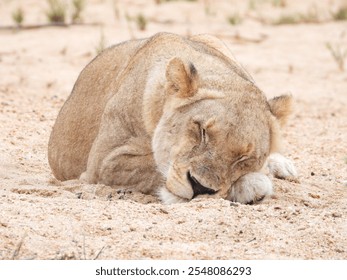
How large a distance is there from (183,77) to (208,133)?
53 centimetres

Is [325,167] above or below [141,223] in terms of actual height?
below

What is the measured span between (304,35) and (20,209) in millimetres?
10012

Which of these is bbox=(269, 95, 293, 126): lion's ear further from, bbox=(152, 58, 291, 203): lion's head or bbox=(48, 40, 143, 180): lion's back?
bbox=(48, 40, 143, 180): lion's back

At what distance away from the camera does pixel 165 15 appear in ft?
51.4

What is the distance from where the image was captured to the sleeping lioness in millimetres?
5863

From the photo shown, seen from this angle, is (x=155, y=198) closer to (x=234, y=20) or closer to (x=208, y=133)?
(x=208, y=133)

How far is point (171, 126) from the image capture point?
20.2 ft

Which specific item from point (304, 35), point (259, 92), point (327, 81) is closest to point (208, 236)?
point (259, 92)

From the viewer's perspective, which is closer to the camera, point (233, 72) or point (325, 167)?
point (233, 72)

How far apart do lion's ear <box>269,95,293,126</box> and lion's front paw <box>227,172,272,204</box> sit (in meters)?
0.49

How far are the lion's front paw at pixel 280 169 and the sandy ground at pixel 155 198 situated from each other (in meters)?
0.19

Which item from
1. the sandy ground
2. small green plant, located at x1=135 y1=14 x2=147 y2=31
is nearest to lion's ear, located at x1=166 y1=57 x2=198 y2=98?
the sandy ground
